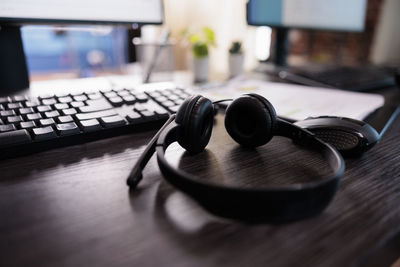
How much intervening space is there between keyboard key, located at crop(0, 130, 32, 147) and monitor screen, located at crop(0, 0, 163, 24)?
1.10 feet

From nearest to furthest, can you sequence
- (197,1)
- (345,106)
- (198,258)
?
(198,258) → (345,106) → (197,1)

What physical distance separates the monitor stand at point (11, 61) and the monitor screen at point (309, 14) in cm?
67

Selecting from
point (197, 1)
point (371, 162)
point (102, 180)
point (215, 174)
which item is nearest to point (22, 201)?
point (102, 180)

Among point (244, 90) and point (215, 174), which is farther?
point (244, 90)

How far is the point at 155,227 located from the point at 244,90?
52 centimetres

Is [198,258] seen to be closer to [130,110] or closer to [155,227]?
[155,227]

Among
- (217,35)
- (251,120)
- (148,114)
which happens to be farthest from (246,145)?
(217,35)

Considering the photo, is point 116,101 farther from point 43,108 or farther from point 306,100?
point 306,100

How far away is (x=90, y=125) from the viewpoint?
1.25 feet

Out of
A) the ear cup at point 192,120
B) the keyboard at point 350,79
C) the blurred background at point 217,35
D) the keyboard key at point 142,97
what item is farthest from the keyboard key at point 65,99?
the keyboard at point 350,79

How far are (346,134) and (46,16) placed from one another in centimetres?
60

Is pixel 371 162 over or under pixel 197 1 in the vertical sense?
under

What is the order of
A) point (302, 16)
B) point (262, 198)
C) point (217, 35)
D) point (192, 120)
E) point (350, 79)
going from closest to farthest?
point (262, 198) < point (192, 120) < point (350, 79) < point (302, 16) < point (217, 35)

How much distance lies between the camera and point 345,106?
0.56m
